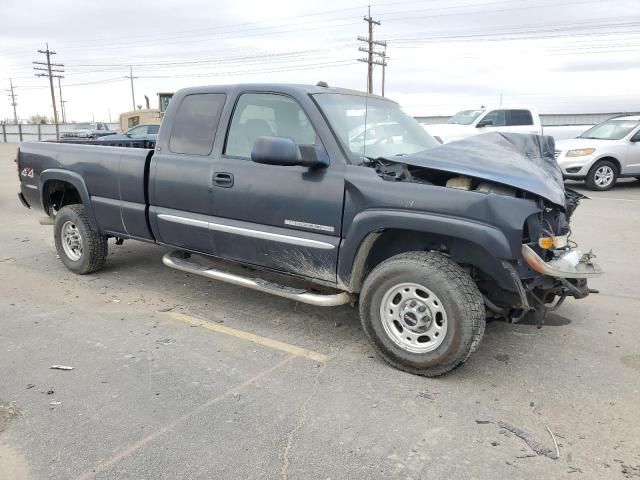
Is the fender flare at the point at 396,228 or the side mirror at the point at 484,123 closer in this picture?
the fender flare at the point at 396,228

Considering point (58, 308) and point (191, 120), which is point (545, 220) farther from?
point (58, 308)

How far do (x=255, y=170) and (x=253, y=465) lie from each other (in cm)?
224

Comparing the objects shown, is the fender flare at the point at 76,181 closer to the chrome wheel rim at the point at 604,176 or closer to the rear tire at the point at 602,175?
the rear tire at the point at 602,175

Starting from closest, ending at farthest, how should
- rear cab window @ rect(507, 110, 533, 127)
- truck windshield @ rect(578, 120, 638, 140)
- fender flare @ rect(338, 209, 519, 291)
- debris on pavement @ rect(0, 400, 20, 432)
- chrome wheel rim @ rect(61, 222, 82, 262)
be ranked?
1. debris on pavement @ rect(0, 400, 20, 432)
2. fender flare @ rect(338, 209, 519, 291)
3. chrome wheel rim @ rect(61, 222, 82, 262)
4. truck windshield @ rect(578, 120, 638, 140)
5. rear cab window @ rect(507, 110, 533, 127)

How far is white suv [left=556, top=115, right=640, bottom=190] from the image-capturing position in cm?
1266

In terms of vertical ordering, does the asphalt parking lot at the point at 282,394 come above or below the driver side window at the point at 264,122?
below

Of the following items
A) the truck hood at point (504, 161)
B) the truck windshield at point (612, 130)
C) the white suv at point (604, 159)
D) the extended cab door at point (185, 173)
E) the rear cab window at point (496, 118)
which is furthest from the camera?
the rear cab window at point (496, 118)

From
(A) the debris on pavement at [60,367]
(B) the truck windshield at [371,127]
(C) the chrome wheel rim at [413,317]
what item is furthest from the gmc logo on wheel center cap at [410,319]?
(A) the debris on pavement at [60,367]

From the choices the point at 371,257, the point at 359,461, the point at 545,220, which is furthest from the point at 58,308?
the point at 545,220

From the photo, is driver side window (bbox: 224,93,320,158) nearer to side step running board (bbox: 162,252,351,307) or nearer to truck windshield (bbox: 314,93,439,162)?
truck windshield (bbox: 314,93,439,162)

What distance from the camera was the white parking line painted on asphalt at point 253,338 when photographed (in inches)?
156

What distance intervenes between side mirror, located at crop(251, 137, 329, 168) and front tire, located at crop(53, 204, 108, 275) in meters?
2.77

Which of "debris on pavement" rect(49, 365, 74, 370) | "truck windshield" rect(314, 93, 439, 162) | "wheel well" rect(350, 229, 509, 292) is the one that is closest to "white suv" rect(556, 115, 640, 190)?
"truck windshield" rect(314, 93, 439, 162)

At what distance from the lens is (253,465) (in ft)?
8.86
